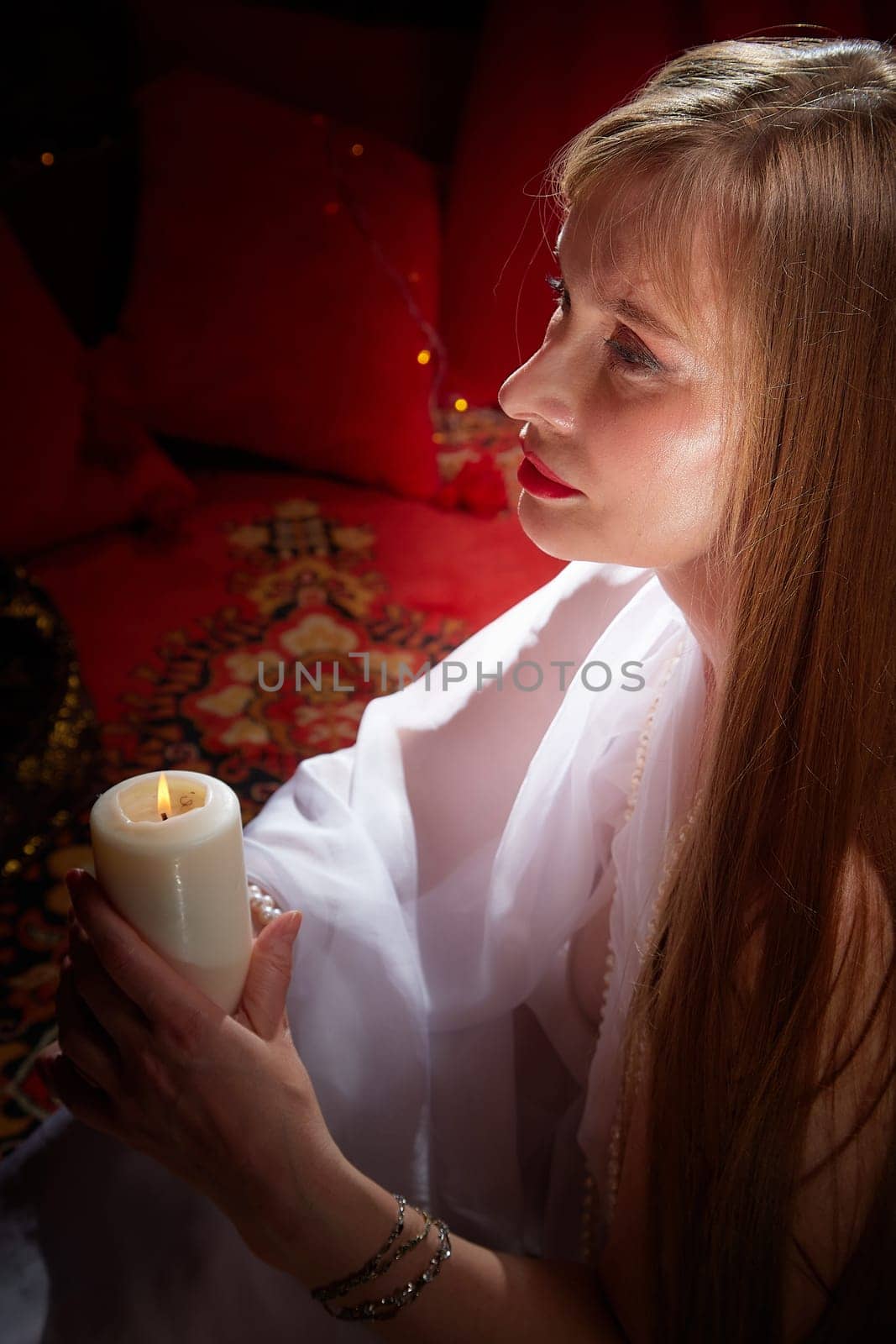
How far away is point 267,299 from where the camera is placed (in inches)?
71.5

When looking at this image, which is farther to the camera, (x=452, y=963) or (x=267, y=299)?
(x=267, y=299)

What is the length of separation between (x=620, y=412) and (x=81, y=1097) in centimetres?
53

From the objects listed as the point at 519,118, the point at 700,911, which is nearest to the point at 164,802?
the point at 700,911

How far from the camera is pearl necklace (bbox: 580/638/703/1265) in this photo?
2.84 feet

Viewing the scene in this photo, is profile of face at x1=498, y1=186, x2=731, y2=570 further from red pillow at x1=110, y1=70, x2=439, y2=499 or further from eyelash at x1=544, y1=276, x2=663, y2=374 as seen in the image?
red pillow at x1=110, y1=70, x2=439, y2=499

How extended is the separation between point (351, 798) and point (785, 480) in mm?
494

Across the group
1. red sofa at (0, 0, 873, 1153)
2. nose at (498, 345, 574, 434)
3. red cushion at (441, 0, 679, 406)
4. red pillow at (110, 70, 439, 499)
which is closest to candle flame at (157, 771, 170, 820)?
nose at (498, 345, 574, 434)

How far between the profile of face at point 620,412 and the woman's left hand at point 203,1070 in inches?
12.5

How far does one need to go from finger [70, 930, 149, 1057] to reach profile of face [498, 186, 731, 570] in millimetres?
386

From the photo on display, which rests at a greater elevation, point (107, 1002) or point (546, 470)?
point (546, 470)

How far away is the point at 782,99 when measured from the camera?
68 cm

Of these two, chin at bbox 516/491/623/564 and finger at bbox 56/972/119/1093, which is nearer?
finger at bbox 56/972/119/1093

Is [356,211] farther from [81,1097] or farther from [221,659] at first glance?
[81,1097]

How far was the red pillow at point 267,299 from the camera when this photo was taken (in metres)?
1.82
